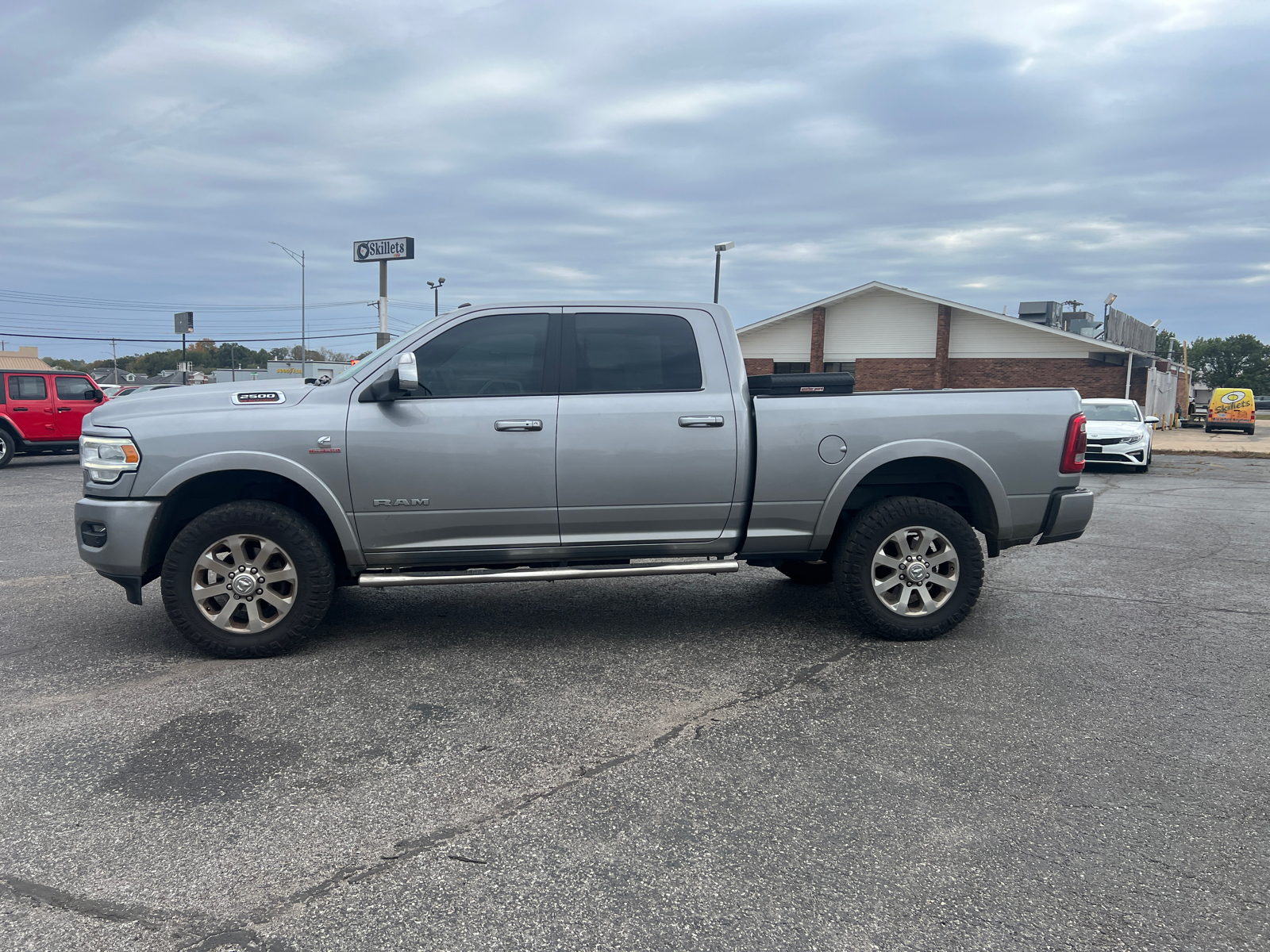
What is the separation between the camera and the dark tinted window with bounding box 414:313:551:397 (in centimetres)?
507

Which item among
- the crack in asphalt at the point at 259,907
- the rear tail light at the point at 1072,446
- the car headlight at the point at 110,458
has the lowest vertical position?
the crack in asphalt at the point at 259,907

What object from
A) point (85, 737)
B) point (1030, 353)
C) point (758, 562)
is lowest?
point (85, 737)

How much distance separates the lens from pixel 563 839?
119 inches

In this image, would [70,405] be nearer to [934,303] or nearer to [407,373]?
[407,373]

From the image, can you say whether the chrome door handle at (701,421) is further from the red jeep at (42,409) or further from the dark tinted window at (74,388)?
the dark tinted window at (74,388)

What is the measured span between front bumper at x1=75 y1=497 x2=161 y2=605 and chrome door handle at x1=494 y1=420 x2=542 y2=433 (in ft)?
6.10

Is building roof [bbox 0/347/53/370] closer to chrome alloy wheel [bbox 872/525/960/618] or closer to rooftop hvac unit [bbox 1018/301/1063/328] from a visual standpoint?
rooftop hvac unit [bbox 1018/301/1063/328]

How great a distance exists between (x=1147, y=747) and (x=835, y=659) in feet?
5.26

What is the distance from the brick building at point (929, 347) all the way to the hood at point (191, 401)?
87.4ft

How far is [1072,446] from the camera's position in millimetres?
5348

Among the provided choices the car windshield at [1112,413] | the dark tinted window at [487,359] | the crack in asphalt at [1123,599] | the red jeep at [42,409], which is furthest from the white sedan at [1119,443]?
the red jeep at [42,409]

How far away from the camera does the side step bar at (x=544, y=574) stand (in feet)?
16.0

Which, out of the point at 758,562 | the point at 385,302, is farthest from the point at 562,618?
the point at 385,302

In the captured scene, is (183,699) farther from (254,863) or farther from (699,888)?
(699,888)
